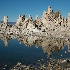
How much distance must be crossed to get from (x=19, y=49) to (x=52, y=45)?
109 ft

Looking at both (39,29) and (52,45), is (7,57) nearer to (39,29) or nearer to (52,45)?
(39,29)

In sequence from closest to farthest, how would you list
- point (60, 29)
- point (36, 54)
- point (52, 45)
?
1. point (52, 45)
2. point (60, 29)
3. point (36, 54)

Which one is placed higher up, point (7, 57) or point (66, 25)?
point (66, 25)

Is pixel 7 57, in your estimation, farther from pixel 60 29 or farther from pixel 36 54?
pixel 60 29

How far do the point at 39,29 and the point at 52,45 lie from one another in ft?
66.9

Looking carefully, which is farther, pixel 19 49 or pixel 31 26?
pixel 19 49

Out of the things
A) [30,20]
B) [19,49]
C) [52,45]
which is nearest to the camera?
[52,45]

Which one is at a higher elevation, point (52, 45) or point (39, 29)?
point (39, 29)

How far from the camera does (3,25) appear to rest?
224 feet

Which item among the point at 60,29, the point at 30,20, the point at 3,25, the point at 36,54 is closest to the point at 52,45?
the point at 60,29

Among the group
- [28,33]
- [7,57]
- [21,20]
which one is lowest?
[7,57]

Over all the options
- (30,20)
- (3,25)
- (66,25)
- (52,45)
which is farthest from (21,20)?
(52,45)

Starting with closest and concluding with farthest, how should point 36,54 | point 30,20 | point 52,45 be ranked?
point 52,45, point 30,20, point 36,54

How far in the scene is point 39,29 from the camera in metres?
59.0
